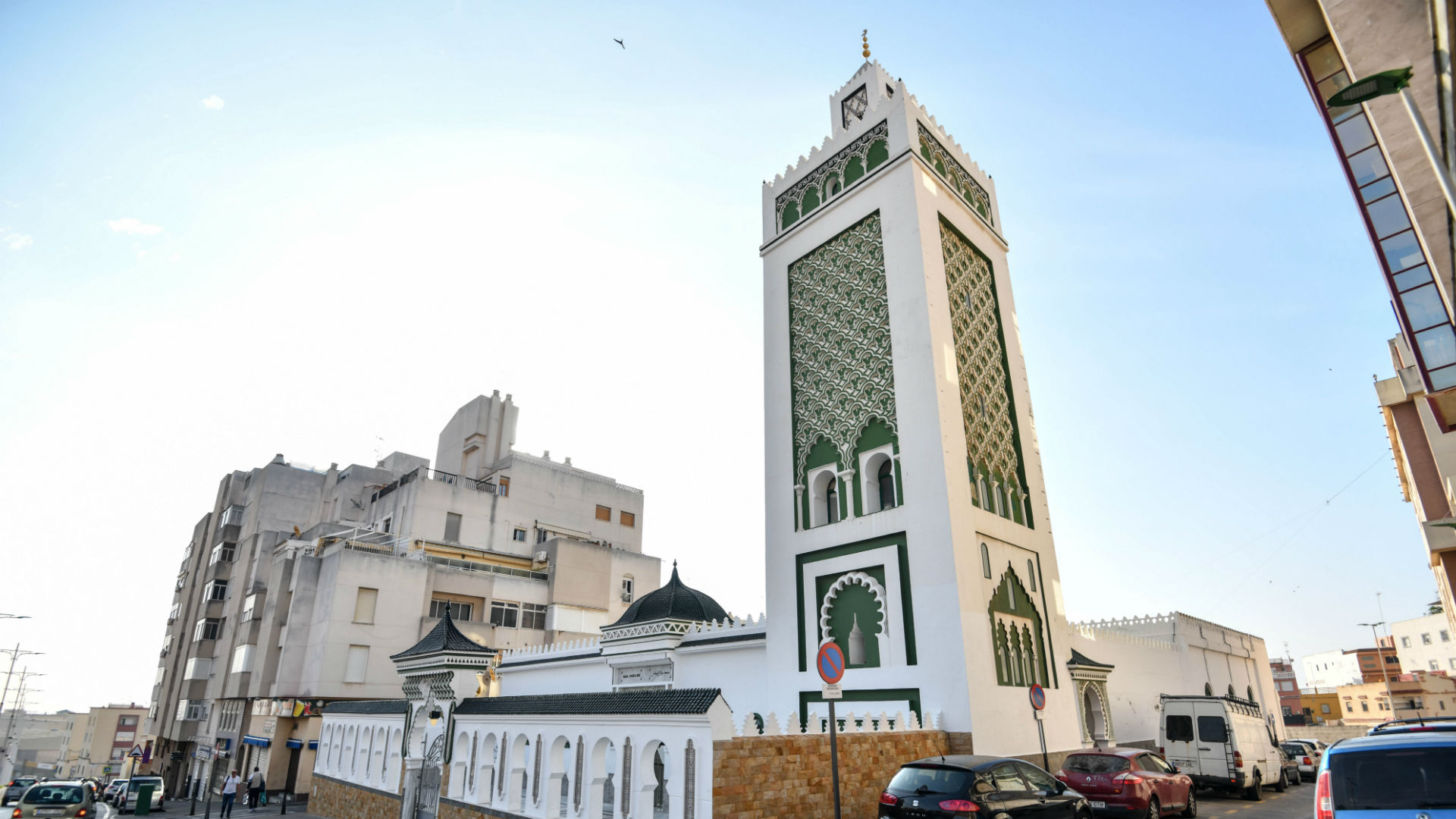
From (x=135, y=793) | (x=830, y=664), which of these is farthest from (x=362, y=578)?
(x=830, y=664)

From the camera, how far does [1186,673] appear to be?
24.3m

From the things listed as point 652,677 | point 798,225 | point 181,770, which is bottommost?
point 181,770

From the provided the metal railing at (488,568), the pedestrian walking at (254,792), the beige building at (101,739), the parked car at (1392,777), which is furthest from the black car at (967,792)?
the beige building at (101,739)

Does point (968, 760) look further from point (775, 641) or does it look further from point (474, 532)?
point (474, 532)

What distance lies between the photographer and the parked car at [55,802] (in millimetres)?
15578

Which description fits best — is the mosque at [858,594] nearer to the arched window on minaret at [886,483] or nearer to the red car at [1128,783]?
the arched window on minaret at [886,483]

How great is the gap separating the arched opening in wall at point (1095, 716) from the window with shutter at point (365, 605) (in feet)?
83.0

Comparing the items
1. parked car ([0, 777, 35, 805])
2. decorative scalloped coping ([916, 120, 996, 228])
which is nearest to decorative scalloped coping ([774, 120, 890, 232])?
decorative scalloped coping ([916, 120, 996, 228])

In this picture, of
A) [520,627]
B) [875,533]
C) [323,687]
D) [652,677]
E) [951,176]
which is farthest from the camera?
[520,627]

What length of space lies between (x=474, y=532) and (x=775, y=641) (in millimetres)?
24102

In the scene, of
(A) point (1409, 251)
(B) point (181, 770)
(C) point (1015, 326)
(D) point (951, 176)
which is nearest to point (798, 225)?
(D) point (951, 176)

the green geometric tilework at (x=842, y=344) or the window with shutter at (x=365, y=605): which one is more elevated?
the green geometric tilework at (x=842, y=344)

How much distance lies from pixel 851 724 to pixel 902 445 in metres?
6.03

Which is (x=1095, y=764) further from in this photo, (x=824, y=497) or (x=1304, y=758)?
(x=1304, y=758)
